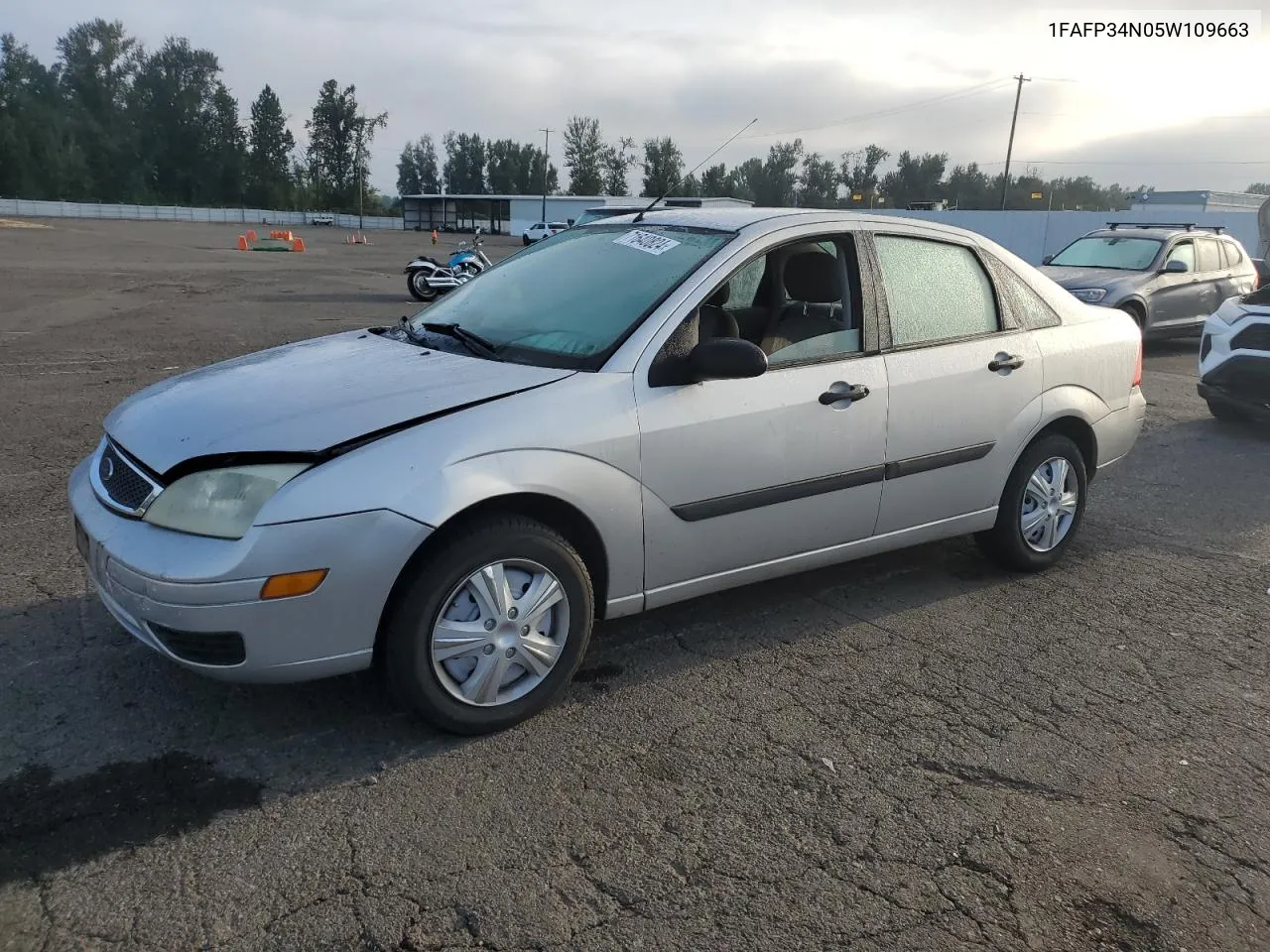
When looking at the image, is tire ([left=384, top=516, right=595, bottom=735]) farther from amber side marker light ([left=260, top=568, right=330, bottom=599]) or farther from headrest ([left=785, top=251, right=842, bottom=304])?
headrest ([left=785, top=251, right=842, bottom=304])

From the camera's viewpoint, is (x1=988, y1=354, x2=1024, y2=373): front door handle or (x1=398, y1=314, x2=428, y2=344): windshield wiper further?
(x1=988, y1=354, x2=1024, y2=373): front door handle

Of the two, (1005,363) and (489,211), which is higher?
(1005,363)

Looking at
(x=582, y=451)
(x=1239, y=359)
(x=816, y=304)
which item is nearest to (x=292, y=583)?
(x=582, y=451)

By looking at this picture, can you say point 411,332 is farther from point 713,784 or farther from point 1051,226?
point 1051,226

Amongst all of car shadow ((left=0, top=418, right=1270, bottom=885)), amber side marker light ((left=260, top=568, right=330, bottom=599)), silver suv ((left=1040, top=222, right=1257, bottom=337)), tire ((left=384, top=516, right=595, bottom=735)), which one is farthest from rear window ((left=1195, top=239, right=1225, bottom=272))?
amber side marker light ((left=260, top=568, right=330, bottom=599))

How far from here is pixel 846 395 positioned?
3945mm

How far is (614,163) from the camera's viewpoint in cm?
11500

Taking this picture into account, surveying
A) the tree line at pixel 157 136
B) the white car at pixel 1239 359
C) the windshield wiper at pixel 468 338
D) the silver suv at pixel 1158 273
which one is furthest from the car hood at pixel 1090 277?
the tree line at pixel 157 136

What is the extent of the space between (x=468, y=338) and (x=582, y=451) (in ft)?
2.88

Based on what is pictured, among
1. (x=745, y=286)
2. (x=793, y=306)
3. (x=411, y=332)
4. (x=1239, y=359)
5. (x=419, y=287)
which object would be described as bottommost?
(x=419, y=287)

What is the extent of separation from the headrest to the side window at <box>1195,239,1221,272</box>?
38.2 feet

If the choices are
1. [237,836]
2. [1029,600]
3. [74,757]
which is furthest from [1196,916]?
[74,757]

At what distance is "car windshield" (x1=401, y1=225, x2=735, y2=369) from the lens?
12.0 ft

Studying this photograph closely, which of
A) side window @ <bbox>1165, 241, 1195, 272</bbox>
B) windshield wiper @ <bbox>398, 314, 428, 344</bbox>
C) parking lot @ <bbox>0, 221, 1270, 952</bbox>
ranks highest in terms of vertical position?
side window @ <bbox>1165, 241, 1195, 272</bbox>
